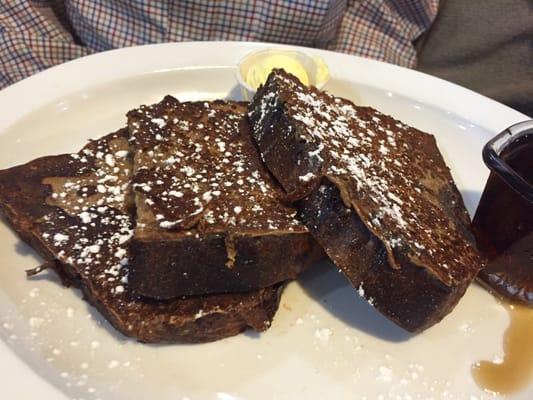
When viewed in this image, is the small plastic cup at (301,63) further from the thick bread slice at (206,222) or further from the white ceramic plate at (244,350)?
the white ceramic plate at (244,350)

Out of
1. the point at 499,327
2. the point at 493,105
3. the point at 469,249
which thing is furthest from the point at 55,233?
the point at 493,105

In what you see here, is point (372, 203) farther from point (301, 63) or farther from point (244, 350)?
point (301, 63)

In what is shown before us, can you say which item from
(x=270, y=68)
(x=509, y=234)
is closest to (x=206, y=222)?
(x=509, y=234)

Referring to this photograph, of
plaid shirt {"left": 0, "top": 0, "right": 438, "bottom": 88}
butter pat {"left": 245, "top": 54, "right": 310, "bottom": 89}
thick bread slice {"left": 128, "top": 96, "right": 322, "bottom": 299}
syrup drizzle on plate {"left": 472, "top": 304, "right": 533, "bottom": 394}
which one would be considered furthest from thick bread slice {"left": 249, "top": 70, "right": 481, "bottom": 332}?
plaid shirt {"left": 0, "top": 0, "right": 438, "bottom": 88}

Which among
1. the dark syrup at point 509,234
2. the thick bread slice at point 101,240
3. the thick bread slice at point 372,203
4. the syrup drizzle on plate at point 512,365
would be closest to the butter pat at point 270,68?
the thick bread slice at point 372,203

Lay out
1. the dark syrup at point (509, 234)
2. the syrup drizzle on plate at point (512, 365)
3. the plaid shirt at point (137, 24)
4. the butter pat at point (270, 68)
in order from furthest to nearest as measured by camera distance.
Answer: the plaid shirt at point (137, 24)
the butter pat at point (270, 68)
the dark syrup at point (509, 234)
the syrup drizzle on plate at point (512, 365)

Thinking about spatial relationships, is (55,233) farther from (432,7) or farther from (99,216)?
(432,7)

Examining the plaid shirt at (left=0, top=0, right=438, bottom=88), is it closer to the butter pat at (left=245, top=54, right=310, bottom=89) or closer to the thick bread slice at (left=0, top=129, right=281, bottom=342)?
the butter pat at (left=245, top=54, right=310, bottom=89)
